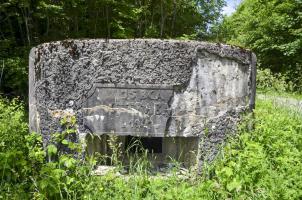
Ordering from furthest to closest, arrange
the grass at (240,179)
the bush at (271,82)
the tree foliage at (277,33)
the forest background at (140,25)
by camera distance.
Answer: the tree foliage at (277,33) → the forest background at (140,25) → the bush at (271,82) → the grass at (240,179)

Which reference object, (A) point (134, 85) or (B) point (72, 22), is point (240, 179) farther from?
(B) point (72, 22)

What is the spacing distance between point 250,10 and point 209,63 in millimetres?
16199

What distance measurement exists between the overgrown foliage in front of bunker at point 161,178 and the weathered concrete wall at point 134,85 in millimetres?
275

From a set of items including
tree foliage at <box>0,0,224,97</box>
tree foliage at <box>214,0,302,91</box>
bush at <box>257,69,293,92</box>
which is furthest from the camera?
tree foliage at <box>214,0,302,91</box>

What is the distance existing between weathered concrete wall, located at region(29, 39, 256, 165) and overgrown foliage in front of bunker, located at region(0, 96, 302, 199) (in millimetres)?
275

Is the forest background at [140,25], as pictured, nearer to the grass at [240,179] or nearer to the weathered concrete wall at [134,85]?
the grass at [240,179]

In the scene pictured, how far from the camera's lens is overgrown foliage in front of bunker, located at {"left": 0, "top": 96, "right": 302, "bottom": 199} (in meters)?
2.83

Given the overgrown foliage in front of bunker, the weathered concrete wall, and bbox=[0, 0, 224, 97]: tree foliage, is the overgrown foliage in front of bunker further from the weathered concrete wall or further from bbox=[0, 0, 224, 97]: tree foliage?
bbox=[0, 0, 224, 97]: tree foliage

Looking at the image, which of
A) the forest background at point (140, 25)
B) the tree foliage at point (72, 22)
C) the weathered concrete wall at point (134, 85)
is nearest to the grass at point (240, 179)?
the weathered concrete wall at point (134, 85)

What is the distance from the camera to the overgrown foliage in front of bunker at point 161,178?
283 cm

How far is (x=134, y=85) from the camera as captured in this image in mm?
3328

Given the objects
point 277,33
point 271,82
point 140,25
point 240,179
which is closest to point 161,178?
point 240,179

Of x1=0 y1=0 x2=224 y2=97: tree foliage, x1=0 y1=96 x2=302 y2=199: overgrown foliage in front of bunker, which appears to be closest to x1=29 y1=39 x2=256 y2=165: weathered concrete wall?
x1=0 y1=96 x2=302 y2=199: overgrown foliage in front of bunker

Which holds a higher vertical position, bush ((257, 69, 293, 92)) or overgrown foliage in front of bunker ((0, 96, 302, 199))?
bush ((257, 69, 293, 92))
